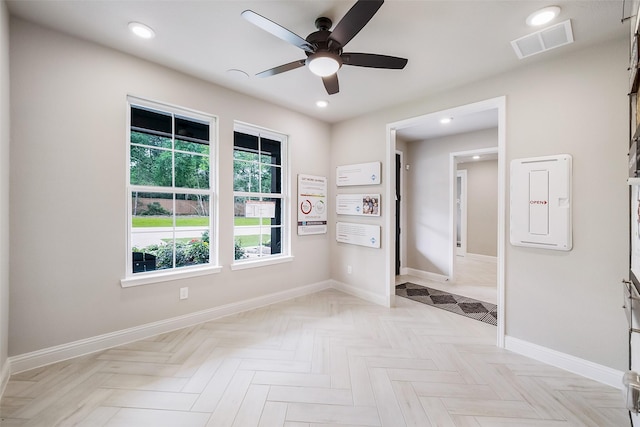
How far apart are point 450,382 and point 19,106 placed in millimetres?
3946

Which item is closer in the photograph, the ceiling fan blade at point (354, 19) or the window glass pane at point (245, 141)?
the ceiling fan blade at point (354, 19)

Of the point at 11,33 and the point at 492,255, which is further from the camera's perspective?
the point at 492,255

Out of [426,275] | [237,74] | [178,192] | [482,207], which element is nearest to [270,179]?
[178,192]

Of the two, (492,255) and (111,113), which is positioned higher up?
(111,113)

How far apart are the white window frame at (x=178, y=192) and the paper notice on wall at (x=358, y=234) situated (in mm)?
1882

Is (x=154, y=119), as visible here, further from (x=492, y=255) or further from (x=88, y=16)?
(x=492, y=255)

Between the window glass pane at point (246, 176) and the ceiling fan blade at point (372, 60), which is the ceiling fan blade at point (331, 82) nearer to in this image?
the ceiling fan blade at point (372, 60)

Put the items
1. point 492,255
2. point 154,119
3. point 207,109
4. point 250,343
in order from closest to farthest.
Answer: point 250,343 → point 154,119 → point 207,109 → point 492,255

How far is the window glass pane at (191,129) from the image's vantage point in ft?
9.51

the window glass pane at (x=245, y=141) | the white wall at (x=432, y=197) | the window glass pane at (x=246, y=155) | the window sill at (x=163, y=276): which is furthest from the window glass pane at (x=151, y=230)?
the white wall at (x=432, y=197)

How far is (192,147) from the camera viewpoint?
2992mm

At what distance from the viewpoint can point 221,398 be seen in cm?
183

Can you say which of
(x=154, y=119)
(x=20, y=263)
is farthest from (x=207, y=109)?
(x=20, y=263)

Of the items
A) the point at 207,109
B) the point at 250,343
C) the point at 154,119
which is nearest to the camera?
the point at 250,343
